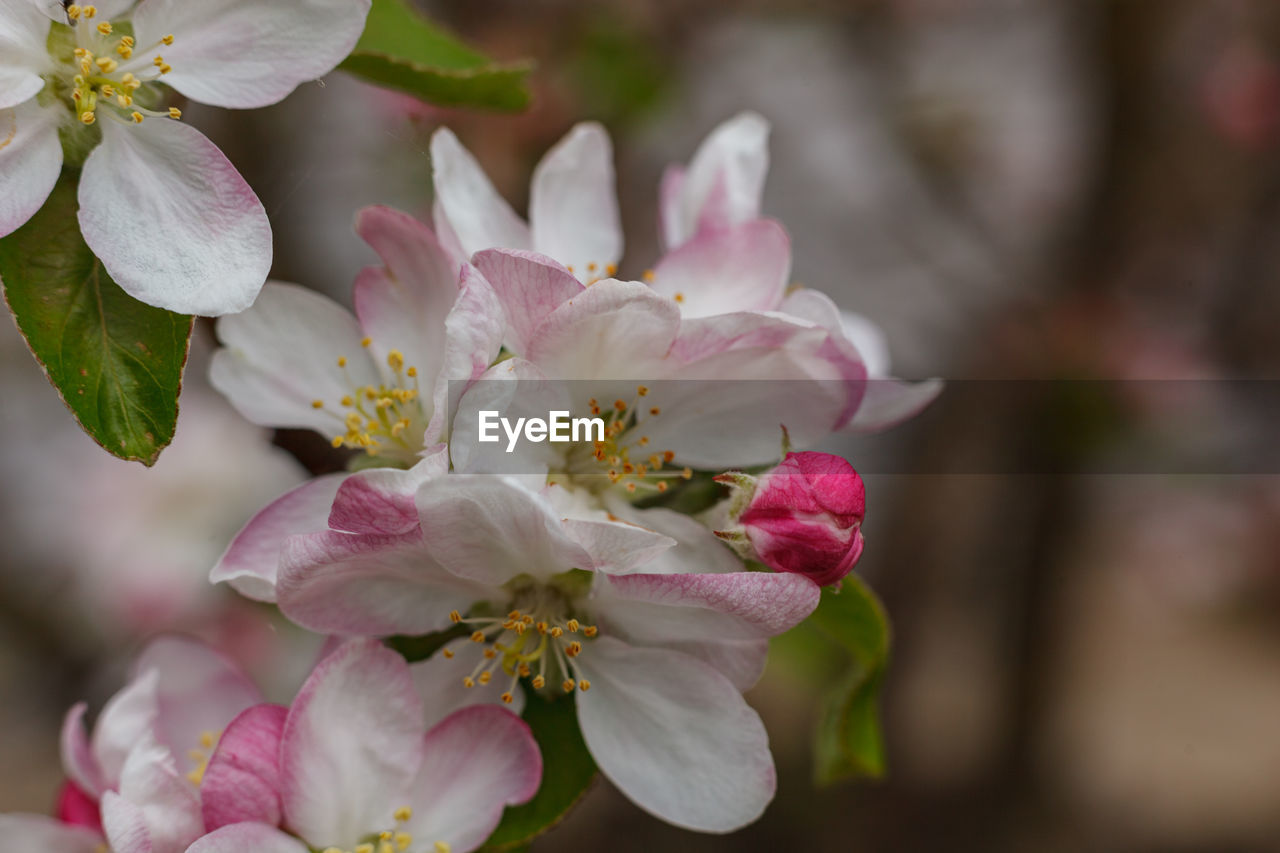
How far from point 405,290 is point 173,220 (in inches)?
6.0

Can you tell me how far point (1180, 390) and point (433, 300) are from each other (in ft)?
8.54

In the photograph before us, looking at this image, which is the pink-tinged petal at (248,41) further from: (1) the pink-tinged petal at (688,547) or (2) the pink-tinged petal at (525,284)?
(1) the pink-tinged petal at (688,547)

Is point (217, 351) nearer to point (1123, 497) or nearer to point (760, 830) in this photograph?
point (760, 830)

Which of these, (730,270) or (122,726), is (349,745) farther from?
(730,270)

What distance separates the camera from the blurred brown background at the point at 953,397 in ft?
7.35

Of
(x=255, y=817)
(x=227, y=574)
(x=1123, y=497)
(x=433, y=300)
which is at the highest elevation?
(x=433, y=300)

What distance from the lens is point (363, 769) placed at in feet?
2.15

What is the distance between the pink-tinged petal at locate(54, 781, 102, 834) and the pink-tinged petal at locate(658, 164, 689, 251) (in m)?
0.59

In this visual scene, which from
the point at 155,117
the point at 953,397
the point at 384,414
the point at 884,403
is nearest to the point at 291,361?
the point at 384,414

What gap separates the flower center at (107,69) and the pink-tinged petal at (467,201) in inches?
6.2

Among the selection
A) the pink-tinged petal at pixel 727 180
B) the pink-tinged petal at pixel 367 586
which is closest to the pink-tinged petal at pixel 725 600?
the pink-tinged petal at pixel 367 586

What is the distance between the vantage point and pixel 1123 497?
3.29 m

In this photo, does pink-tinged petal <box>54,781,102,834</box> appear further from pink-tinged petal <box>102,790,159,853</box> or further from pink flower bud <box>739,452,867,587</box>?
pink flower bud <box>739,452,867,587</box>

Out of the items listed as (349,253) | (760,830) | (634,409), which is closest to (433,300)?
(634,409)
